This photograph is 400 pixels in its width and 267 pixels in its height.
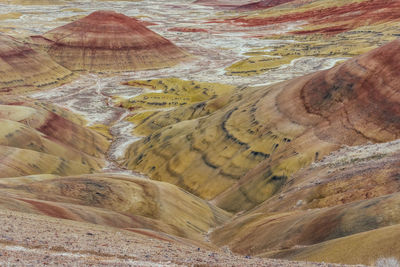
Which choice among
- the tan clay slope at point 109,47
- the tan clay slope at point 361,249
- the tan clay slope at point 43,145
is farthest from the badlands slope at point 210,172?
the tan clay slope at point 109,47

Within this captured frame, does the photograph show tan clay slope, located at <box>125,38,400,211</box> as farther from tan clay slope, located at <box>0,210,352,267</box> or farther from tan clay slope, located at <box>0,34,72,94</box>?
tan clay slope, located at <box>0,34,72,94</box>

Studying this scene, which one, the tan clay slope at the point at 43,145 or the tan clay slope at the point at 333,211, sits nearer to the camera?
the tan clay slope at the point at 333,211

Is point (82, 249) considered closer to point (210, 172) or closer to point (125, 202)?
point (125, 202)

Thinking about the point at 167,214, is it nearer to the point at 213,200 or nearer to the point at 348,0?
the point at 213,200

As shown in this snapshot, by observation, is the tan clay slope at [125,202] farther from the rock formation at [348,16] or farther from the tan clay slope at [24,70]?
the rock formation at [348,16]

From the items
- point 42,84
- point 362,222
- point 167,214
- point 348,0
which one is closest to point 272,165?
point 167,214

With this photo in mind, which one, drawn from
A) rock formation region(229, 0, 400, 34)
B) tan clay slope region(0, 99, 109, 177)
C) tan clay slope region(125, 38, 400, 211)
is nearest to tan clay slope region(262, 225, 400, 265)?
tan clay slope region(125, 38, 400, 211)
